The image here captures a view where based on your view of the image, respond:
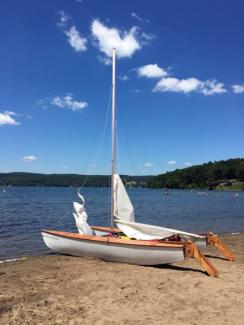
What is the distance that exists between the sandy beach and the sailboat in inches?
16.5

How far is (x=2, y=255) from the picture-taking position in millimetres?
18688

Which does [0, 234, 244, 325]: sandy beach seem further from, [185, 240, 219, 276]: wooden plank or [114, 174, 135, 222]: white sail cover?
[114, 174, 135, 222]: white sail cover

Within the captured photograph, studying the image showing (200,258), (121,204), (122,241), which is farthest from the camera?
(121,204)

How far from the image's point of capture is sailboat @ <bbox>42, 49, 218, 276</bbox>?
13.8m

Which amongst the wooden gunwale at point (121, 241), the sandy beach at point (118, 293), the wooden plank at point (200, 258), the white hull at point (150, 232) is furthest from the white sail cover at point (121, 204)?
the wooden plank at point (200, 258)

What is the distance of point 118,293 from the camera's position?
10.8m

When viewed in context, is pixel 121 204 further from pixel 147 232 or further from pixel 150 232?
pixel 150 232

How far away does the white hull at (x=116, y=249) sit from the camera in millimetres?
14070

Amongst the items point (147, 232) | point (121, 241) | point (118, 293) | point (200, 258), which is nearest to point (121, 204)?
point (147, 232)

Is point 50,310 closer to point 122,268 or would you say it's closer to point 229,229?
Answer: point 122,268

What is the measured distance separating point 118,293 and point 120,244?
14.2 feet

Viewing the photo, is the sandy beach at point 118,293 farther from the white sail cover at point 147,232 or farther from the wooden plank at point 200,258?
the white sail cover at point 147,232

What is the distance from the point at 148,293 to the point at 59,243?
7.18m

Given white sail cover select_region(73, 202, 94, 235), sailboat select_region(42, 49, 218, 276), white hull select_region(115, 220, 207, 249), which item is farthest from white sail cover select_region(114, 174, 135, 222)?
white sail cover select_region(73, 202, 94, 235)
